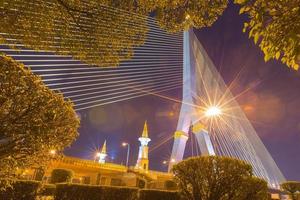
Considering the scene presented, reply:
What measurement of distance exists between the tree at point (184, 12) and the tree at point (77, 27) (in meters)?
0.90

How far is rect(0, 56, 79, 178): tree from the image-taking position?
5.00 m

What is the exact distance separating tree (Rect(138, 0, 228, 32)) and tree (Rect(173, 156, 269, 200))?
4.98m

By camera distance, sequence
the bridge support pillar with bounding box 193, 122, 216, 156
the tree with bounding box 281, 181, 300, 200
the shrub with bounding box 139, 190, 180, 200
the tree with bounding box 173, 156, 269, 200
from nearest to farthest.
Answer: the tree with bounding box 173, 156, 269, 200
the shrub with bounding box 139, 190, 180, 200
the tree with bounding box 281, 181, 300, 200
the bridge support pillar with bounding box 193, 122, 216, 156

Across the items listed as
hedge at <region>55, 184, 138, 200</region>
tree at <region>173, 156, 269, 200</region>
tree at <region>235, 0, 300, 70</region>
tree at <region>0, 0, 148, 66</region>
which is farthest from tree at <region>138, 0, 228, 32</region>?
hedge at <region>55, 184, 138, 200</region>

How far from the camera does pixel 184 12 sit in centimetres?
777

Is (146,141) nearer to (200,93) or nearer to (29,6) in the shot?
(200,93)

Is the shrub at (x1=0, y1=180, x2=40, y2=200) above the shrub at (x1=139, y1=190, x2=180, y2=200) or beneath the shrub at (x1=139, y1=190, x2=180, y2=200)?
beneath

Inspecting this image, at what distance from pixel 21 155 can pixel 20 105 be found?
3.97 feet

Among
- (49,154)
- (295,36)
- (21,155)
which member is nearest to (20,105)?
(21,155)

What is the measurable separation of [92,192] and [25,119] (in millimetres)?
5505

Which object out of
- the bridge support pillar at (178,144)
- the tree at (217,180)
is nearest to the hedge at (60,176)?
the tree at (217,180)

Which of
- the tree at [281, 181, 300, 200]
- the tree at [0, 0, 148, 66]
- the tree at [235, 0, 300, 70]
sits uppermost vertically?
the tree at [0, 0, 148, 66]

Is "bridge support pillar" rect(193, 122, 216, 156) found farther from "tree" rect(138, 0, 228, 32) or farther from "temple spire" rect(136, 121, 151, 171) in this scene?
"tree" rect(138, 0, 228, 32)

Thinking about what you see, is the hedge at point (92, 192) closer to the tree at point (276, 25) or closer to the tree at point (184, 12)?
the tree at point (184, 12)
